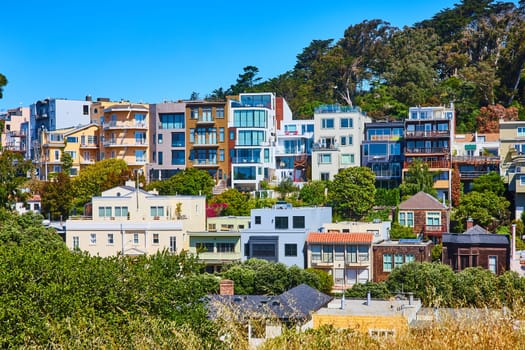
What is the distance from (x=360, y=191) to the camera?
159 ft

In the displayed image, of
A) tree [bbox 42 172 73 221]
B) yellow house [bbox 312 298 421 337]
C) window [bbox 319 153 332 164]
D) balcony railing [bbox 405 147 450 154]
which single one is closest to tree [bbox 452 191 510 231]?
balcony railing [bbox 405 147 450 154]

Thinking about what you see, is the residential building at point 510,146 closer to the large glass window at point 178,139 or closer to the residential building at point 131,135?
the large glass window at point 178,139

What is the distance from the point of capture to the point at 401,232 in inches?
1772

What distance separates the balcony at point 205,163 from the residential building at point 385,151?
11.3m

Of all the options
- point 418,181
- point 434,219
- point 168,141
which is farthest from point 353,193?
point 168,141

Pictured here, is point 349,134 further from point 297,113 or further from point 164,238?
point 164,238

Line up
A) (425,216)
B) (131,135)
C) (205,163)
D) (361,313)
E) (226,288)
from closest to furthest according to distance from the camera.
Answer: (361,313) < (226,288) < (425,216) < (205,163) < (131,135)

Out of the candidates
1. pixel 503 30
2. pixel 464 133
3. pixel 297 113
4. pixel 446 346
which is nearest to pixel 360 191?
pixel 464 133

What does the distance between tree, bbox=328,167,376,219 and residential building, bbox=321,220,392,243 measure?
394cm

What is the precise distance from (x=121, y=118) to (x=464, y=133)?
86.3ft

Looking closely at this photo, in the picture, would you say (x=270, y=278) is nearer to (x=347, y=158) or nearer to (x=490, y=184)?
(x=490, y=184)

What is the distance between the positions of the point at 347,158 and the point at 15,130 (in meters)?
40.3

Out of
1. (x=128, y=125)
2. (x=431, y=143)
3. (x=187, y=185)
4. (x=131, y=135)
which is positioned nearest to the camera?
(x=431, y=143)

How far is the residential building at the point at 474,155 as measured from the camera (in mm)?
52156
